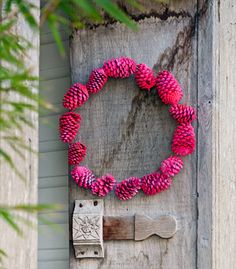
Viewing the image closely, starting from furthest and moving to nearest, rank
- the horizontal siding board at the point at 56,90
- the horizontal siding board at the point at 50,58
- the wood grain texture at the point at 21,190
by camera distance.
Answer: the horizontal siding board at the point at 50,58 < the horizontal siding board at the point at 56,90 < the wood grain texture at the point at 21,190

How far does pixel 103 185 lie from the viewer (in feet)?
9.27

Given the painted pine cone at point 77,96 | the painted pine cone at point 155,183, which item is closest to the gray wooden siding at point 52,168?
the painted pine cone at point 77,96

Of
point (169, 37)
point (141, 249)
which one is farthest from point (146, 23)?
point (141, 249)

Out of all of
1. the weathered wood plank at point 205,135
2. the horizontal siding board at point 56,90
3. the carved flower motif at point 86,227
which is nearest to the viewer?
the weathered wood plank at point 205,135

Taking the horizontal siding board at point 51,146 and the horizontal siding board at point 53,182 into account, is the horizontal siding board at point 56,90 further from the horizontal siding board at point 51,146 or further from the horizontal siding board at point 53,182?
the horizontal siding board at point 53,182

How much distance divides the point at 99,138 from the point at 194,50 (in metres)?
0.49

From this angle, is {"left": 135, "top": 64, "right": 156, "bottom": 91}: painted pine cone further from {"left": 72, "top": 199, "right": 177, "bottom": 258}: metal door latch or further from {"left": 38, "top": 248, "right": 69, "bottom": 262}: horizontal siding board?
{"left": 38, "top": 248, "right": 69, "bottom": 262}: horizontal siding board

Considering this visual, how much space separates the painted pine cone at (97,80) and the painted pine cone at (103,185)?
1.10 feet

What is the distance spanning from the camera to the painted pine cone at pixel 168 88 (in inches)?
108

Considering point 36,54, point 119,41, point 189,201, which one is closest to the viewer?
point 36,54

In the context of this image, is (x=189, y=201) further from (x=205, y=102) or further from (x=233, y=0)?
(x=233, y=0)

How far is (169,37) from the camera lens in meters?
2.82

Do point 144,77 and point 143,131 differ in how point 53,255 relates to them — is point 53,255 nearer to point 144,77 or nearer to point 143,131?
point 143,131

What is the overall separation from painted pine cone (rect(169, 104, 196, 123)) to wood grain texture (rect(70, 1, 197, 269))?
0.04 m
